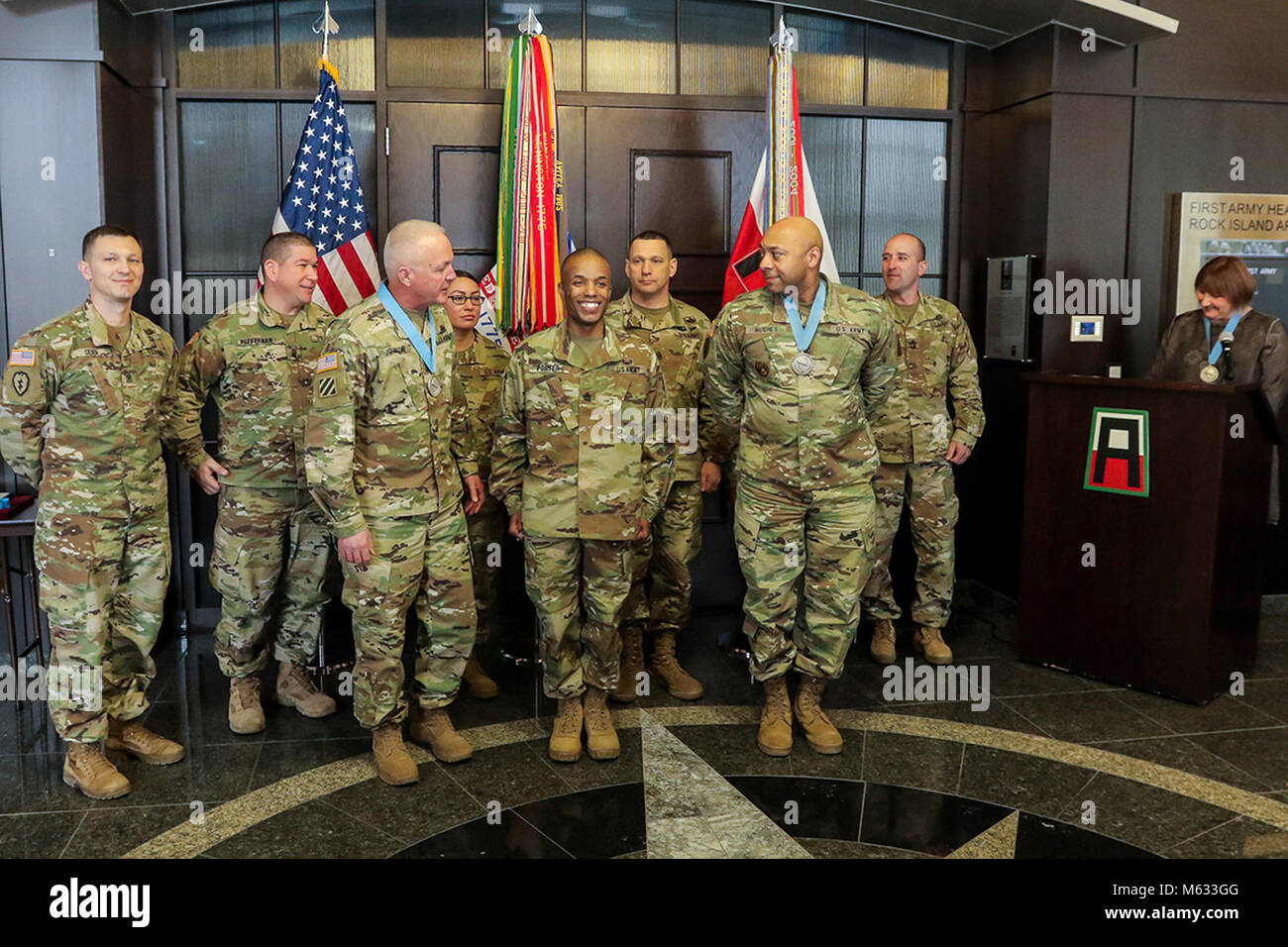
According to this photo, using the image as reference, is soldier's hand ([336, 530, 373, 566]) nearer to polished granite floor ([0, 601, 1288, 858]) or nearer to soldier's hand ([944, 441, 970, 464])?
polished granite floor ([0, 601, 1288, 858])

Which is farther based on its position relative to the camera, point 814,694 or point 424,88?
point 424,88

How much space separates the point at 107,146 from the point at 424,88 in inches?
55.1

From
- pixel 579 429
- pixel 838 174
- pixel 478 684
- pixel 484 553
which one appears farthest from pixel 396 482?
pixel 838 174

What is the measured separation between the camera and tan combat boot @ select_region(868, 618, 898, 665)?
4.68 meters

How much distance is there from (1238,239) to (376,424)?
433 cm

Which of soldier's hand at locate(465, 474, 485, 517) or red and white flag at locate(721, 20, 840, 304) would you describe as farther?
red and white flag at locate(721, 20, 840, 304)

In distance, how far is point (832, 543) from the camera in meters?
3.65

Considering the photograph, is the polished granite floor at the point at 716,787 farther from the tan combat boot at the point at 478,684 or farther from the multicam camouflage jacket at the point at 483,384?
the multicam camouflage jacket at the point at 483,384

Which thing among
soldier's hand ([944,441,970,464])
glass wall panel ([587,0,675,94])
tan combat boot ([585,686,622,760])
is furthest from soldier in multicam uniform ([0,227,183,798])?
soldier's hand ([944,441,970,464])

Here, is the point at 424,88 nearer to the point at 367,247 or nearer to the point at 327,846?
the point at 367,247

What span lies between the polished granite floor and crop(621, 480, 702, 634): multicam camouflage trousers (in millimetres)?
323

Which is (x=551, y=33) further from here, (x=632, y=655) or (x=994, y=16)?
(x=632, y=655)
